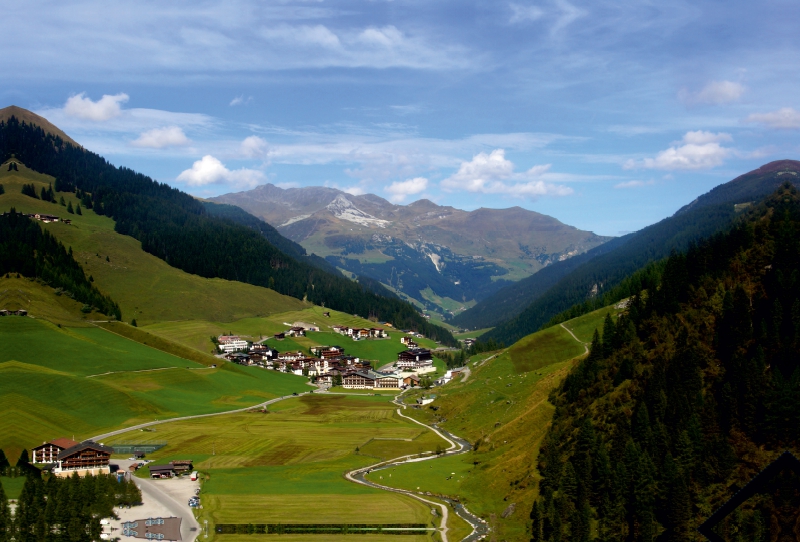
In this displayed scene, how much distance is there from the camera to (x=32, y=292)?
638 ft

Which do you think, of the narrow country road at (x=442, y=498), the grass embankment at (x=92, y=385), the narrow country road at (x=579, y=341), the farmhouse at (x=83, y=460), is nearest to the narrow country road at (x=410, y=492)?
the narrow country road at (x=442, y=498)

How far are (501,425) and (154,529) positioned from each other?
210ft

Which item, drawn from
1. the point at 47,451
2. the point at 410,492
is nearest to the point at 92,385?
the point at 47,451

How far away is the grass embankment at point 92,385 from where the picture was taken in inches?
4628

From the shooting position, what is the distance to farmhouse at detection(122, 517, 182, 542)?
6831cm

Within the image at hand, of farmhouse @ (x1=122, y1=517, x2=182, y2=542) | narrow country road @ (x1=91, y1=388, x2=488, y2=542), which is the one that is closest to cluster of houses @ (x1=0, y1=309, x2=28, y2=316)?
narrow country road @ (x1=91, y1=388, x2=488, y2=542)

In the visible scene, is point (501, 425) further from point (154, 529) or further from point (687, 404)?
point (154, 529)

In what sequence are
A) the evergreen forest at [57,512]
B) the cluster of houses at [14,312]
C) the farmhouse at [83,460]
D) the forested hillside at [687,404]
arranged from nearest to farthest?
the forested hillside at [687,404]
the evergreen forest at [57,512]
the farmhouse at [83,460]
the cluster of houses at [14,312]

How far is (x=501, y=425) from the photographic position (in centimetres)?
11662

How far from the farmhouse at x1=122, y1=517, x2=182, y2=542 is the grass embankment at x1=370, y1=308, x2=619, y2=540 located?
101ft

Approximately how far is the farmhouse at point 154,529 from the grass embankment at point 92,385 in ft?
135

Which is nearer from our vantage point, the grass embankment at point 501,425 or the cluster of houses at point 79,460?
the grass embankment at point 501,425

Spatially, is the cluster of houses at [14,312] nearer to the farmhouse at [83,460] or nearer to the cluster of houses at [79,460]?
the cluster of houses at [79,460]

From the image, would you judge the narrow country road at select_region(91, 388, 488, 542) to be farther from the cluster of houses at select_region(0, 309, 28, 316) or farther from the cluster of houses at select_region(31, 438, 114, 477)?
the cluster of houses at select_region(0, 309, 28, 316)
